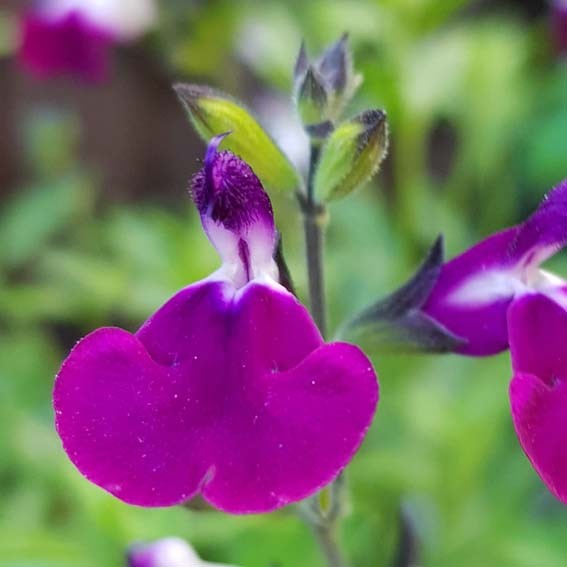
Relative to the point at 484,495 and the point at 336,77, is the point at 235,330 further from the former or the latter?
the point at 484,495

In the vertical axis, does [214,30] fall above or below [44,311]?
above

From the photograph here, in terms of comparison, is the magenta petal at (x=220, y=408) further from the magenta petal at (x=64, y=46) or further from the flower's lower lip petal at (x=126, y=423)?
the magenta petal at (x=64, y=46)

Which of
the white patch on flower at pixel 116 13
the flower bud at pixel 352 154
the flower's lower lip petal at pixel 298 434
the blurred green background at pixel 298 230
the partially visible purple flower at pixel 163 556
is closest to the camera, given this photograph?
the flower's lower lip petal at pixel 298 434

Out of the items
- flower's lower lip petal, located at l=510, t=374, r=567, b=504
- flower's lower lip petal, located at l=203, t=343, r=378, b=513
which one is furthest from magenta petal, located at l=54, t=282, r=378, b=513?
flower's lower lip petal, located at l=510, t=374, r=567, b=504

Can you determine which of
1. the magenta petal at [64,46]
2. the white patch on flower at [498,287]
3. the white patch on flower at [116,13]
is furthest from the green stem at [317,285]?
the white patch on flower at [116,13]

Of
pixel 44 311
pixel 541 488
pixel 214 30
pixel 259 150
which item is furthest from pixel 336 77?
pixel 214 30

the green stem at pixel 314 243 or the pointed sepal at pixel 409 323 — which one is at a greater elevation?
the green stem at pixel 314 243
